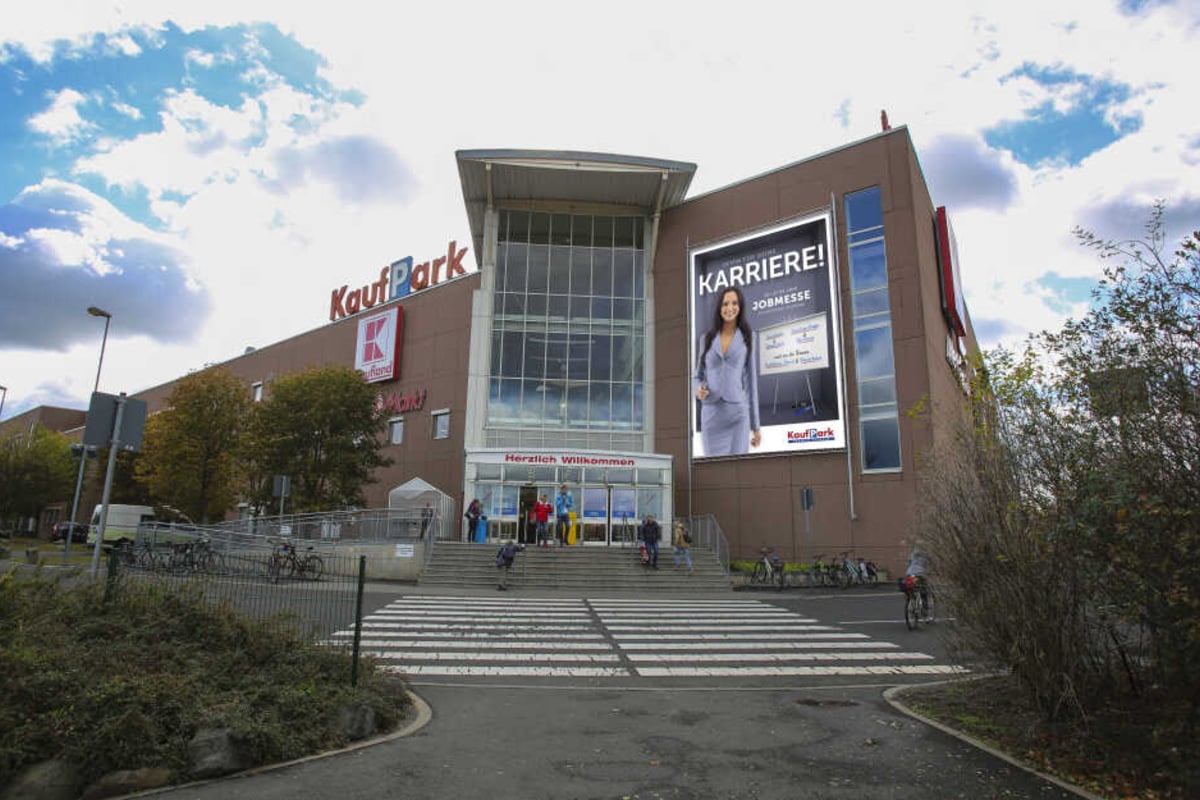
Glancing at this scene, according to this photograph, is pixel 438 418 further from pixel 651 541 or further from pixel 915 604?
pixel 915 604

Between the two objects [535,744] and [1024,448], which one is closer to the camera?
[535,744]

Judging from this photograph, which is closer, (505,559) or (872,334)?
(505,559)

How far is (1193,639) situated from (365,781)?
17.1ft

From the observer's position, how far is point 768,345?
29828 mm

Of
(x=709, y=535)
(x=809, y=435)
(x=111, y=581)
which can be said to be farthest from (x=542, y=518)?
(x=111, y=581)

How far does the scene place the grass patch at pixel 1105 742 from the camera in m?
4.76

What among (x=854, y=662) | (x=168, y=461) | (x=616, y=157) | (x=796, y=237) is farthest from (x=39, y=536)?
(x=854, y=662)

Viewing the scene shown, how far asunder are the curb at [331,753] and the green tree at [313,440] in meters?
27.6

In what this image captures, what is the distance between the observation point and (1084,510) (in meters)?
5.11

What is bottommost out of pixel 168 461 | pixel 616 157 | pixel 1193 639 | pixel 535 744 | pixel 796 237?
pixel 535 744

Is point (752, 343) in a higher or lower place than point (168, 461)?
higher

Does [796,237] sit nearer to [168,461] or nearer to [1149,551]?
[1149,551]

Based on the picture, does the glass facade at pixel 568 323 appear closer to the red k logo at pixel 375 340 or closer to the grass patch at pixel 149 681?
the red k logo at pixel 375 340

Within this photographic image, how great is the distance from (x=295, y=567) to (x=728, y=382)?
74.3 feet
